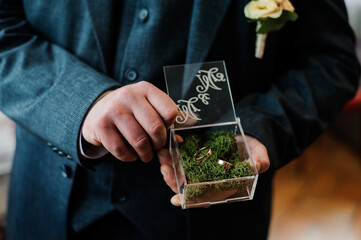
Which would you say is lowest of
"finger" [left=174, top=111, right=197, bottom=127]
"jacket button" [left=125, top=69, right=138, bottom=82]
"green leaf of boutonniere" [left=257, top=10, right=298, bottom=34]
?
"finger" [left=174, top=111, right=197, bottom=127]

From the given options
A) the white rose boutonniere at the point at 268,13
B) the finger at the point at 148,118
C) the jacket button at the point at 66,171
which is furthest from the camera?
the jacket button at the point at 66,171

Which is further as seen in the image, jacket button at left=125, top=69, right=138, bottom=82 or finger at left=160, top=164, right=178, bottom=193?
jacket button at left=125, top=69, right=138, bottom=82

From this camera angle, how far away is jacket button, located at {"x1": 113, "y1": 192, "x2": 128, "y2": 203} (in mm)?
792

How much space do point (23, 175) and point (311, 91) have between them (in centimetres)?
81

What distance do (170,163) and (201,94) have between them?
0.47 ft

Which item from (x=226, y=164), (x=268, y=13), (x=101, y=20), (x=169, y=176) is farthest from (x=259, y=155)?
(x=101, y=20)

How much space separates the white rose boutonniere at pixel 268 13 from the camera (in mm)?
665

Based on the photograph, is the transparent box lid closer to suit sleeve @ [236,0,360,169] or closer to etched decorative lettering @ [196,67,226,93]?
etched decorative lettering @ [196,67,226,93]

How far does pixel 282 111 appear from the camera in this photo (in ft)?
2.57

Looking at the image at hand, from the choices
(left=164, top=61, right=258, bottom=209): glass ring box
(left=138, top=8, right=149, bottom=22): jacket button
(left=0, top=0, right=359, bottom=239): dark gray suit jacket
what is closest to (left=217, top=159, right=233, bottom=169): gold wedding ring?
(left=164, top=61, right=258, bottom=209): glass ring box

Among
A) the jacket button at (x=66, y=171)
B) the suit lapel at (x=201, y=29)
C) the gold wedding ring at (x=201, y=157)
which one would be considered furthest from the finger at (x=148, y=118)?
the jacket button at (x=66, y=171)

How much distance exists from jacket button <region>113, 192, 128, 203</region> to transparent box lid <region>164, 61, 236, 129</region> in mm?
265

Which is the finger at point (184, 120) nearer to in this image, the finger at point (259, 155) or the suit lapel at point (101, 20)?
the finger at point (259, 155)

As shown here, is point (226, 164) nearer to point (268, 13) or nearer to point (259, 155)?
point (259, 155)
